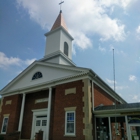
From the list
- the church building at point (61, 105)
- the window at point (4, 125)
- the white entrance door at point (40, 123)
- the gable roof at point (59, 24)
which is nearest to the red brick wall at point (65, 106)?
the church building at point (61, 105)

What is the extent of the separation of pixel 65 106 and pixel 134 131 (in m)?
6.06

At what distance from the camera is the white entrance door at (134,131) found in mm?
→ 12105

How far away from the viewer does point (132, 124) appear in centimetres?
1231

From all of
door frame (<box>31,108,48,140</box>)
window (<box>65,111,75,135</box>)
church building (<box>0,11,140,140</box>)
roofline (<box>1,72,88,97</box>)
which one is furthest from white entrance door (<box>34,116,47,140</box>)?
window (<box>65,111,75,135</box>)

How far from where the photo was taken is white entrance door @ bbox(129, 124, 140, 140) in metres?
12.1

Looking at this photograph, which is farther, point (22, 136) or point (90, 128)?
point (22, 136)

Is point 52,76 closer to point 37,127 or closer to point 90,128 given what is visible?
point 37,127

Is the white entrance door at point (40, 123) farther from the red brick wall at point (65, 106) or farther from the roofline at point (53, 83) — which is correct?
the roofline at point (53, 83)

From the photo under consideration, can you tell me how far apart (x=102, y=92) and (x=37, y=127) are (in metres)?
7.99

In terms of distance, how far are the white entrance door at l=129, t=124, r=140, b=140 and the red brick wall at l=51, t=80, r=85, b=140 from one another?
3697 mm

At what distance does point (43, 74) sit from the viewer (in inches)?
711

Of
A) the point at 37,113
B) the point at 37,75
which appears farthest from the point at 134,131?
the point at 37,75

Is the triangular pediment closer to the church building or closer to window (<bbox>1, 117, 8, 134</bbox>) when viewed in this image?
the church building

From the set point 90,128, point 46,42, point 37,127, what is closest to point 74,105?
point 90,128
